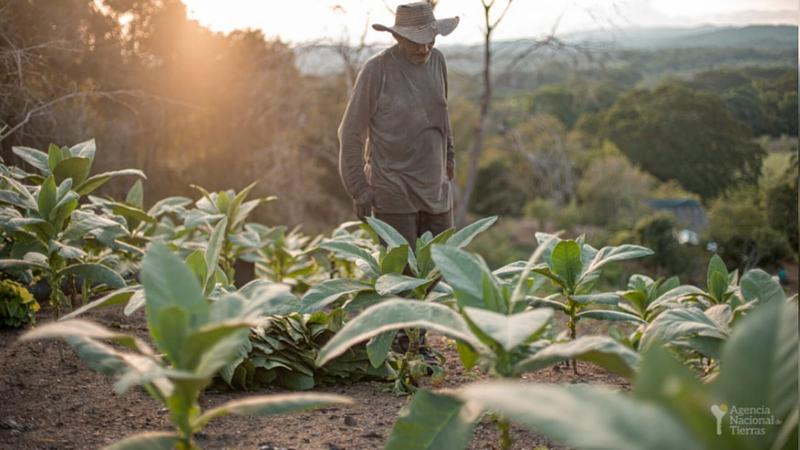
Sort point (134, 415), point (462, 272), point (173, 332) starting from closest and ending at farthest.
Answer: point (173, 332), point (462, 272), point (134, 415)

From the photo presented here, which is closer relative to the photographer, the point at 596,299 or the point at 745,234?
the point at 596,299

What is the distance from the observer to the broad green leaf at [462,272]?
→ 2.13m

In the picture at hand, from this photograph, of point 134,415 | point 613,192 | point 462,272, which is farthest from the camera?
point 613,192

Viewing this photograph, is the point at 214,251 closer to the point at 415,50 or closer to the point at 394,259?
the point at 394,259

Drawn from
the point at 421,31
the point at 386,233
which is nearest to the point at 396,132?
the point at 421,31

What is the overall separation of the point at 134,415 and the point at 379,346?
1.00 m

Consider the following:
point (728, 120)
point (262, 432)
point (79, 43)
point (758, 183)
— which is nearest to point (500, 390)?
point (262, 432)

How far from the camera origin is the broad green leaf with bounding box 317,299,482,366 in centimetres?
189

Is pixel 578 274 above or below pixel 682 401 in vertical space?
below

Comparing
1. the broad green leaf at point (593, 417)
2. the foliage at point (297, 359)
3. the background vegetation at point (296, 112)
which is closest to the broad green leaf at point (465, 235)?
the foliage at point (297, 359)

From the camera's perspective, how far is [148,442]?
185 centimetres

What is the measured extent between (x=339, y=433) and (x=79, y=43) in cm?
665

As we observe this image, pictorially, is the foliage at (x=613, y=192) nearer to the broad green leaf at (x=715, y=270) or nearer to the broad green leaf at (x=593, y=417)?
the broad green leaf at (x=715, y=270)

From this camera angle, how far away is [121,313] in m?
4.59
